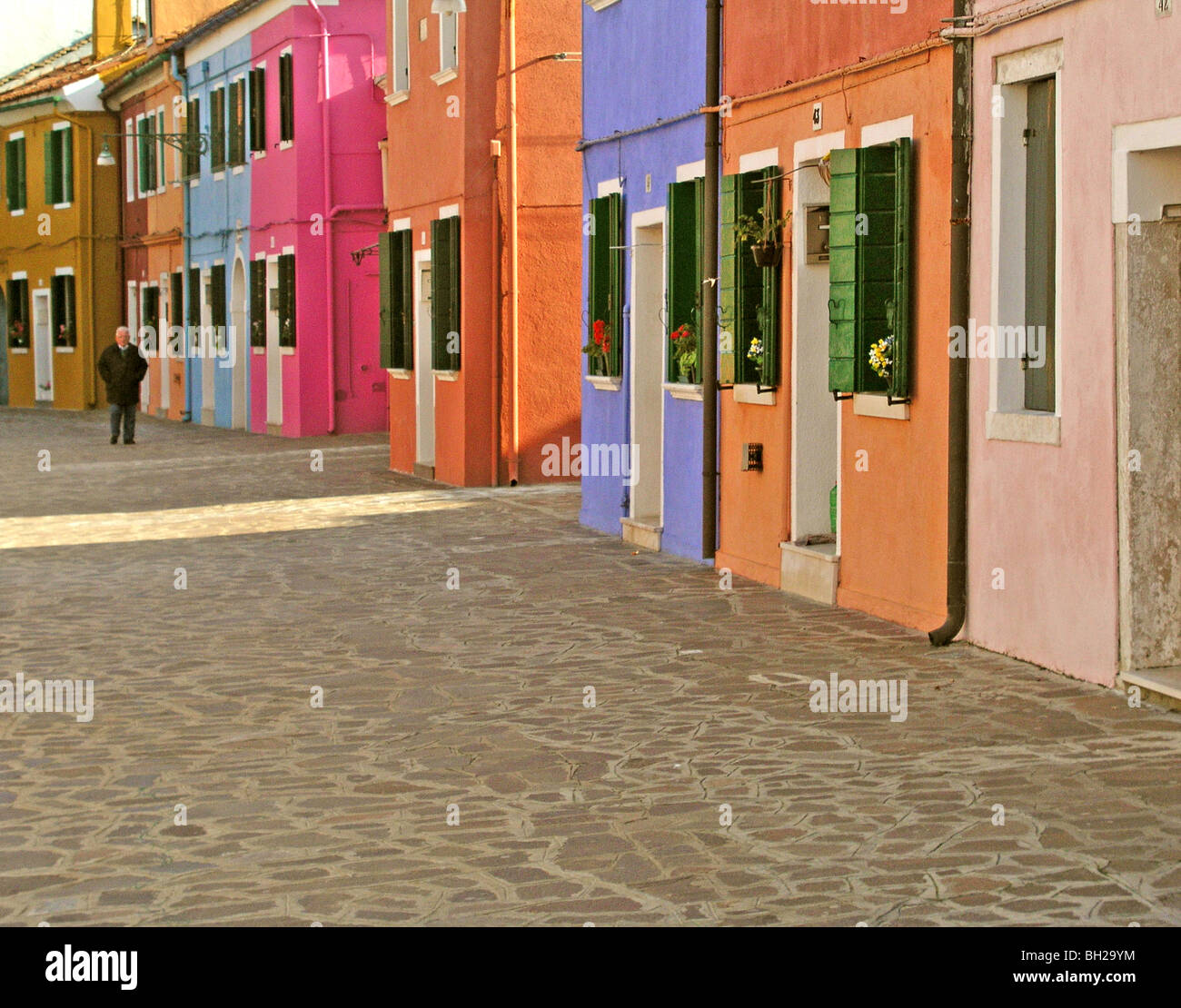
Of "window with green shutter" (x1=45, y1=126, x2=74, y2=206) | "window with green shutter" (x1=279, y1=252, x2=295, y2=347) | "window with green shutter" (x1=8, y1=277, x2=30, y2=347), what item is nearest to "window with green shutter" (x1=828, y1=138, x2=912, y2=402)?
"window with green shutter" (x1=279, y1=252, x2=295, y2=347)

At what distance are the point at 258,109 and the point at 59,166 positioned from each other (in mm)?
14690

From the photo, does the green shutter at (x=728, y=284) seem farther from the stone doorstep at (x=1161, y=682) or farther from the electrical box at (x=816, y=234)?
the stone doorstep at (x=1161, y=682)

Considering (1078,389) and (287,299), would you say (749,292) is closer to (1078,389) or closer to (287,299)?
(1078,389)

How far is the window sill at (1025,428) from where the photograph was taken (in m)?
9.58

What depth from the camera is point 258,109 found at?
3388 centimetres

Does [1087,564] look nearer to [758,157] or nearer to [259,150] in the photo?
[758,157]

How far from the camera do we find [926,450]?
11.1 metres

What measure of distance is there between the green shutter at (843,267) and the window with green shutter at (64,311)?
36.7m

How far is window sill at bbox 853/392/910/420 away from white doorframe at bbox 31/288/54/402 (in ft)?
125

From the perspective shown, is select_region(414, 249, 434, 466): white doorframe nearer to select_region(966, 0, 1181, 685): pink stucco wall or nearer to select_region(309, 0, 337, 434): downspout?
select_region(309, 0, 337, 434): downspout

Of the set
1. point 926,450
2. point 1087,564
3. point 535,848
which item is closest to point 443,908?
point 535,848

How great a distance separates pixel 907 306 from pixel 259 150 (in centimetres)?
2430
